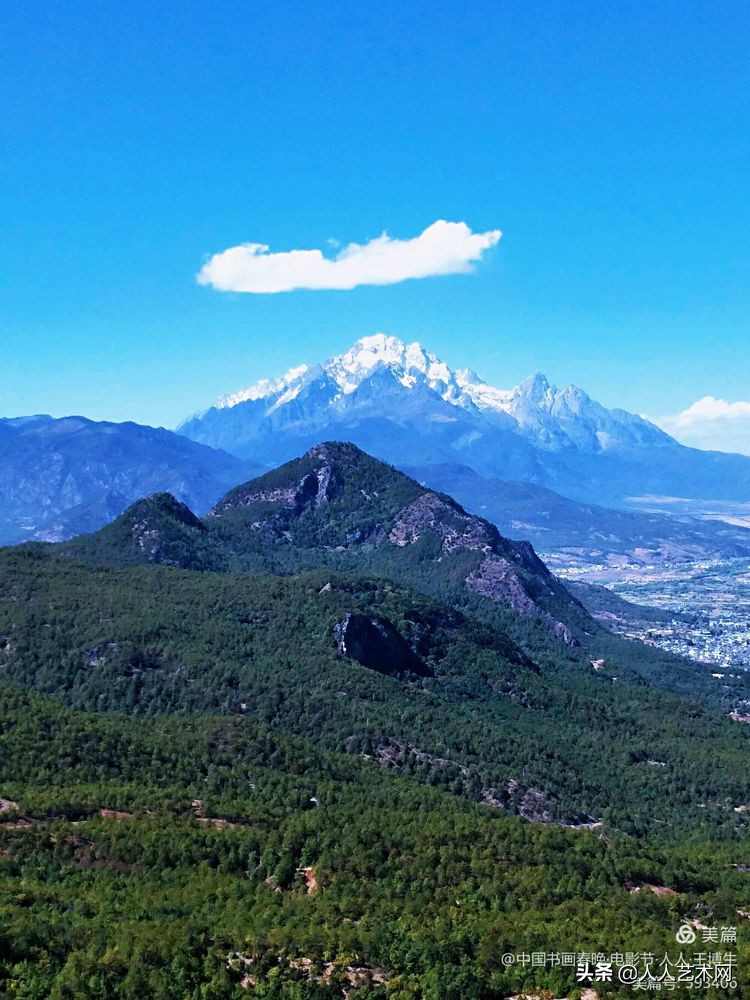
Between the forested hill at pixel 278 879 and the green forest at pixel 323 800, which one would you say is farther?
the green forest at pixel 323 800

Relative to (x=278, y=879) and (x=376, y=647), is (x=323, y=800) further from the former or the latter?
(x=376, y=647)

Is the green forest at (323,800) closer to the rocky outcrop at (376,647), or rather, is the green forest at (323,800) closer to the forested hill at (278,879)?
the forested hill at (278,879)

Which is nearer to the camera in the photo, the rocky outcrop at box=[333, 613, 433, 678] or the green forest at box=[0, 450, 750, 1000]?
the green forest at box=[0, 450, 750, 1000]

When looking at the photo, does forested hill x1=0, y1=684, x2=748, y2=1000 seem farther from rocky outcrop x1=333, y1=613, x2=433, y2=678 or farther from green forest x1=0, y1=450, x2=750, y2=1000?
rocky outcrop x1=333, y1=613, x2=433, y2=678

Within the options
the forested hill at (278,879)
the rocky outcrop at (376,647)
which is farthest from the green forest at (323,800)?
the rocky outcrop at (376,647)

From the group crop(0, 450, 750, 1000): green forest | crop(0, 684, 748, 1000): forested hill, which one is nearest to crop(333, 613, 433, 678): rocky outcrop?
crop(0, 450, 750, 1000): green forest

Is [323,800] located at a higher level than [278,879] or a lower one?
lower

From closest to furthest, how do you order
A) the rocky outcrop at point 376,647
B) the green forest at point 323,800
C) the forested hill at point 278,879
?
the forested hill at point 278,879
the green forest at point 323,800
the rocky outcrop at point 376,647

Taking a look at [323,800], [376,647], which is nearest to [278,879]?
[323,800]

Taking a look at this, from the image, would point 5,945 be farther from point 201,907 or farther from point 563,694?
point 563,694
